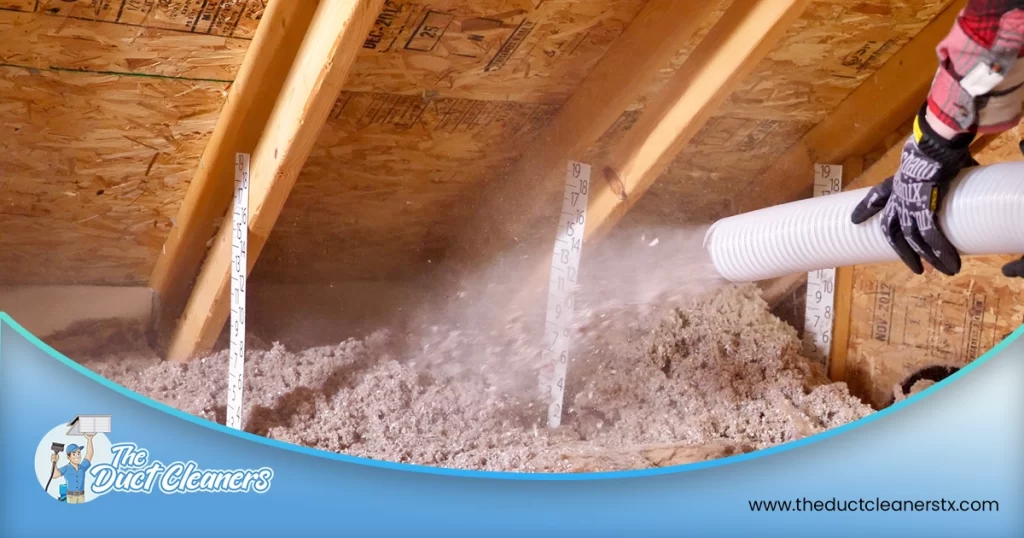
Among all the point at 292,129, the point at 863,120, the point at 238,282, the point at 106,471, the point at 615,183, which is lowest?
the point at 106,471

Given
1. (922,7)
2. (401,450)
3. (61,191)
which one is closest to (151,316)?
(61,191)

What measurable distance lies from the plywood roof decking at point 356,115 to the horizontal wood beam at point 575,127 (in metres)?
0.05

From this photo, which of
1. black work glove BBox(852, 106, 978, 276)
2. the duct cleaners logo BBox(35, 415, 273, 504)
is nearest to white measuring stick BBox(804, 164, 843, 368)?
black work glove BBox(852, 106, 978, 276)

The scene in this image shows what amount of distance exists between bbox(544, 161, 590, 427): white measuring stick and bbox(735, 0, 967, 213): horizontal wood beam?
740 mm

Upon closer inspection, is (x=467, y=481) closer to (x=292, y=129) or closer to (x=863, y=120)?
(x=292, y=129)

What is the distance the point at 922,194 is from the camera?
4.82 ft

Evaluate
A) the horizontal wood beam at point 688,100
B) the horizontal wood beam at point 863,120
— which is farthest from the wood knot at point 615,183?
the horizontal wood beam at point 863,120

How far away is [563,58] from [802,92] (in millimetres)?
723

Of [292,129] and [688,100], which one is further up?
[688,100]

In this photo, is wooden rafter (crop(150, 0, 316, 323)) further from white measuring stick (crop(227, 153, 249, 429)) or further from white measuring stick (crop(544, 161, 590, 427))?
white measuring stick (crop(544, 161, 590, 427))

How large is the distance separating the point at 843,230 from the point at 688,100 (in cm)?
52

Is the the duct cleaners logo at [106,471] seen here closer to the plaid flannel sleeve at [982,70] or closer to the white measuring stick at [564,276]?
the white measuring stick at [564,276]

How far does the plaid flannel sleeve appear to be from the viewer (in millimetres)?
1286

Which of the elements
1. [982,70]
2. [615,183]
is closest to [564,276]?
[615,183]
